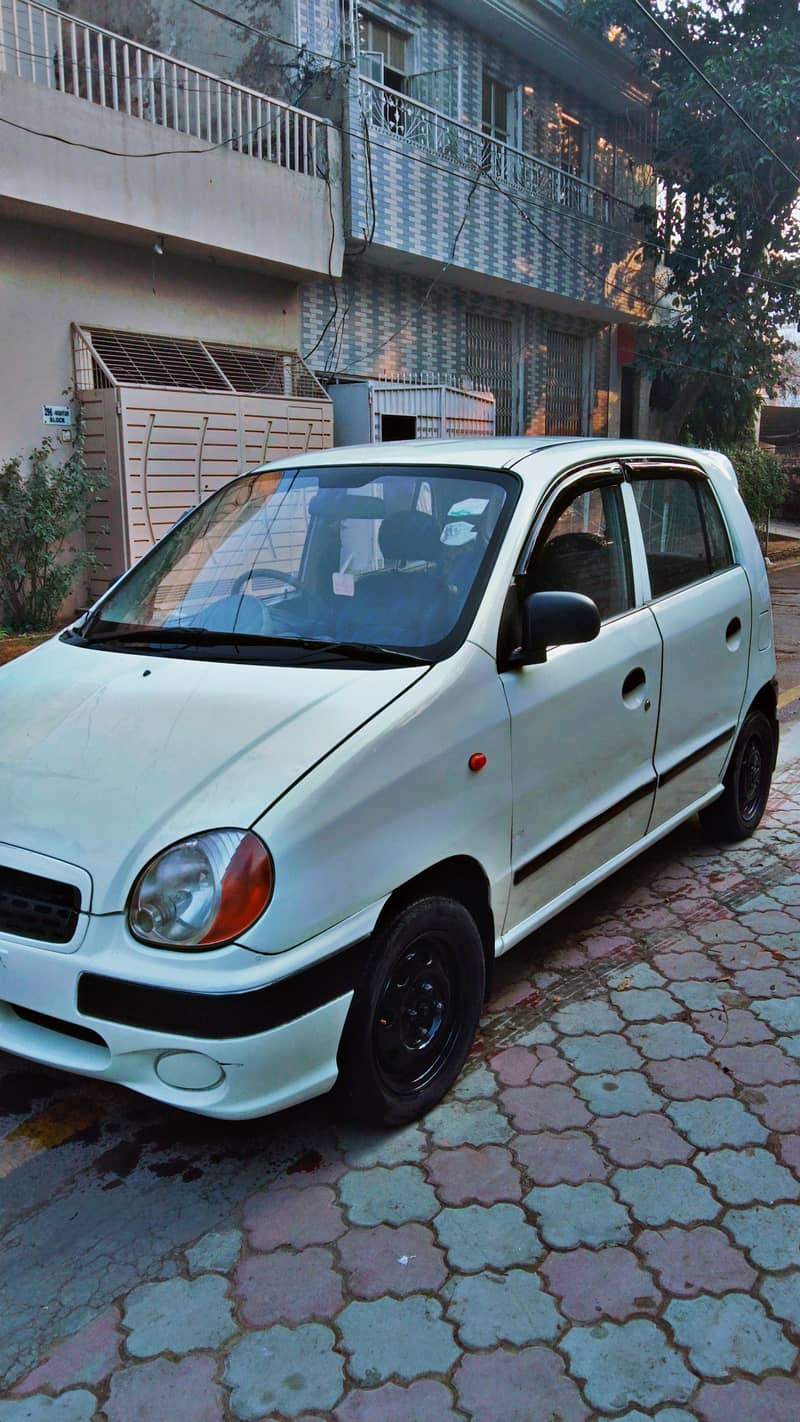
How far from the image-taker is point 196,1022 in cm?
229

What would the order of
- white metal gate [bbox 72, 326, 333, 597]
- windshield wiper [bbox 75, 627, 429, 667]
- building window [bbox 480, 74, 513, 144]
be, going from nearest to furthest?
1. windshield wiper [bbox 75, 627, 429, 667]
2. white metal gate [bbox 72, 326, 333, 597]
3. building window [bbox 480, 74, 513, 144]

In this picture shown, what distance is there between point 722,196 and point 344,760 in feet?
56.1

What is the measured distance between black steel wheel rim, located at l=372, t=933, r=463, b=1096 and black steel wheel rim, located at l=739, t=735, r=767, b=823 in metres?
2.39

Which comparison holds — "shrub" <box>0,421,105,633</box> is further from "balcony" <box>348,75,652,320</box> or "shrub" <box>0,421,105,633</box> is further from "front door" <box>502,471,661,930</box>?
"front door" <box>502,471,661,930</box>

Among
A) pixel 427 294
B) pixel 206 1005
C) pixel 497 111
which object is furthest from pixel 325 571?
pixel 497 111

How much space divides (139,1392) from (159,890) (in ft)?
3.15

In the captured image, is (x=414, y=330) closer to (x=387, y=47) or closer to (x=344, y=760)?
(x=387, y=47)

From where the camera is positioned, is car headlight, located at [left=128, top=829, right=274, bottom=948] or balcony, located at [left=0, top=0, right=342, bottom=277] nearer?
car headlight, located at [left=128, top=829, right=274, bottom=948]

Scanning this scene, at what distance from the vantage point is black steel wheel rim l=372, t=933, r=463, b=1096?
2660 millimetres

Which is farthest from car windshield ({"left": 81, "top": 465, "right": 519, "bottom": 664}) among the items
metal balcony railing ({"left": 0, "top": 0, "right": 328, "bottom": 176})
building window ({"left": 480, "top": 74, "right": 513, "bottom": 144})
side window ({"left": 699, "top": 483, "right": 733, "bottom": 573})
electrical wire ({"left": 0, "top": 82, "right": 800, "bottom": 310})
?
building window ({"left": 480, "top": 74, "right": 513, "bottom": 144})

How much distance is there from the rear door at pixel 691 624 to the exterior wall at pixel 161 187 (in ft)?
25.3

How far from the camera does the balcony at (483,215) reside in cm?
1268

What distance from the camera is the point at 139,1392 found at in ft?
6.59

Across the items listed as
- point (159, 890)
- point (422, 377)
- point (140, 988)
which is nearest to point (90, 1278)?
point (140, 988)
